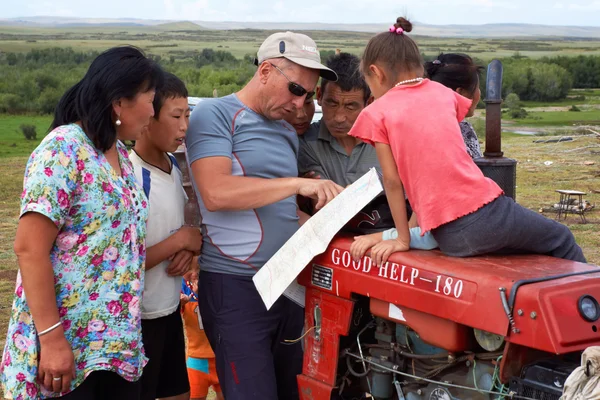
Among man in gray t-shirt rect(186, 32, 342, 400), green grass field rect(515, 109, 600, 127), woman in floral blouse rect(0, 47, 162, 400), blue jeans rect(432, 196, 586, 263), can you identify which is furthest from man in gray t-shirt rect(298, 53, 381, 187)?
green grass field rect(515, 109, 600, 127)

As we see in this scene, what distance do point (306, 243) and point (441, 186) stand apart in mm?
609

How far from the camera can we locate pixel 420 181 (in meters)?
3.00

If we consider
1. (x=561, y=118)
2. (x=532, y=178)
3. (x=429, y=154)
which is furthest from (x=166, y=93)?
(x=561, y=118)

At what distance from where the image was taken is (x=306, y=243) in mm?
3271

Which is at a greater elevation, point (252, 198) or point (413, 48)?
point (413, 48)

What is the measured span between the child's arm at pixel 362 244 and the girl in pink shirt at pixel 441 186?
2.1 inches

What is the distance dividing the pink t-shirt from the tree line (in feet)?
72.3

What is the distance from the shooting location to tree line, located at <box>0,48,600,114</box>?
3212 cm

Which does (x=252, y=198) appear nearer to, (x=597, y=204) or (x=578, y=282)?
(x=578, y=282)

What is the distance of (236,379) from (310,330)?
1.21 feet

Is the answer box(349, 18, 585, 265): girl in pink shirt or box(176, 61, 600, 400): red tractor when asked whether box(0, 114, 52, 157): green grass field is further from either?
box(349, 18, 585, 265): girl in pink shirt

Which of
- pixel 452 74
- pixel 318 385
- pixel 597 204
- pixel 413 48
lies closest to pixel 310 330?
pixel 318 385

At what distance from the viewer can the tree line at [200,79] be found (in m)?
32.1

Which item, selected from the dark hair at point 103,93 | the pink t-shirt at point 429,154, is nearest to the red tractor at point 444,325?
the pink t-shirt at point 429,154
